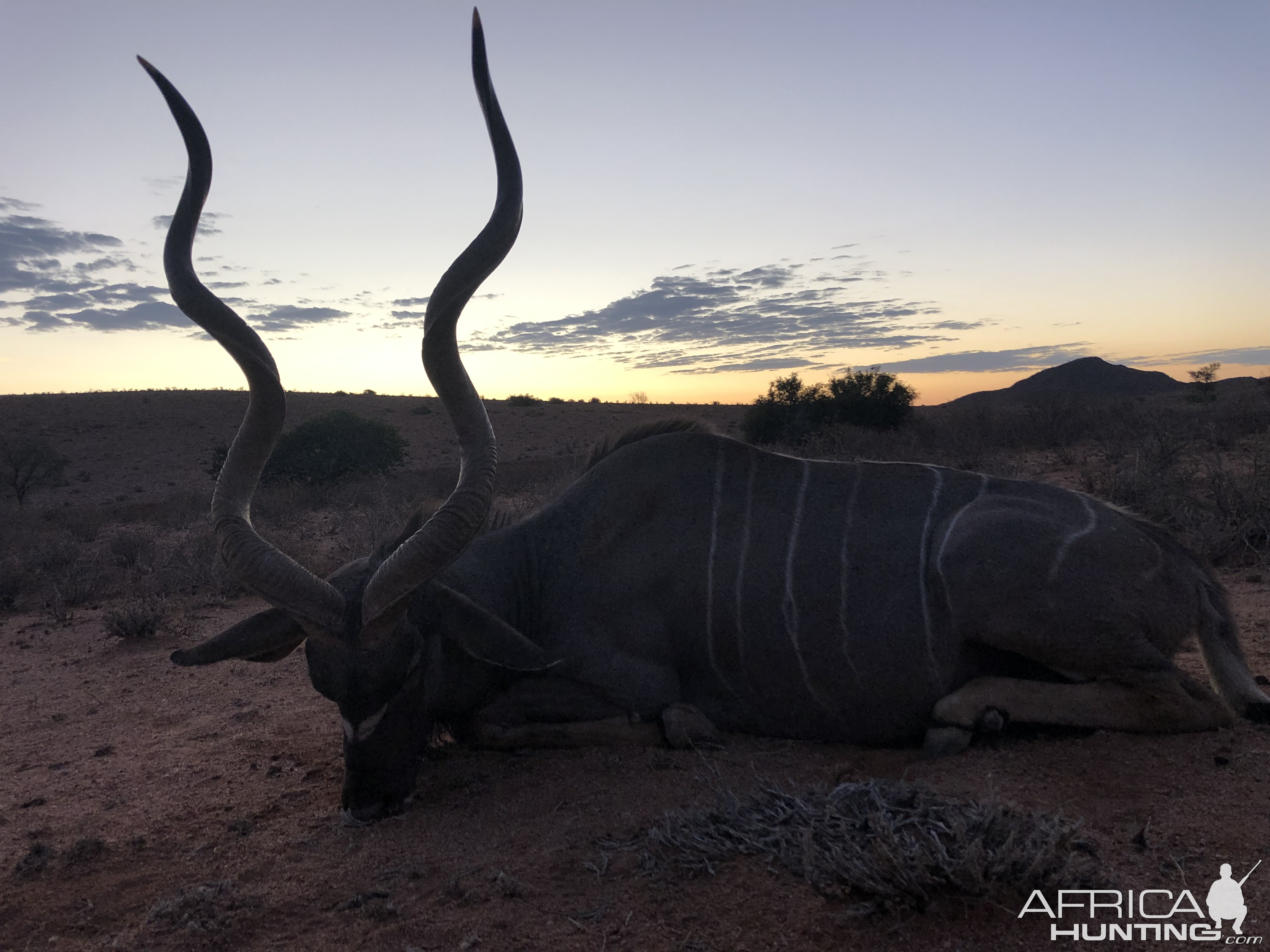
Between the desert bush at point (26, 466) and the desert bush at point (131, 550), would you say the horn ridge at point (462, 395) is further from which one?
the desert bush at point (26, 466)

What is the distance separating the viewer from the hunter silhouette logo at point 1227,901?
2447 millimetres

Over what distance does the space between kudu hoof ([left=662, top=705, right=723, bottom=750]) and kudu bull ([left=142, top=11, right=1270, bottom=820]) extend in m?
0.02

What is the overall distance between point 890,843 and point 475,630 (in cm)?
216

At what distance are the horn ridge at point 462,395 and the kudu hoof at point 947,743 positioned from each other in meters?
2.39

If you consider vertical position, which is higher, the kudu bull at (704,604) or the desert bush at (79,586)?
the kudu bull at (704,604)

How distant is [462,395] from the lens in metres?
4.20

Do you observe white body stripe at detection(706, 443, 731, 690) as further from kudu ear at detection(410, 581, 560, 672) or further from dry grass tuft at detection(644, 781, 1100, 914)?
dry grass tuft at detection(644, 781, 1100, 914)

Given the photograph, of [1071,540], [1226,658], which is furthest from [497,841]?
[1226,658]

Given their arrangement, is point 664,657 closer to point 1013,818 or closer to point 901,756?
point 901,756

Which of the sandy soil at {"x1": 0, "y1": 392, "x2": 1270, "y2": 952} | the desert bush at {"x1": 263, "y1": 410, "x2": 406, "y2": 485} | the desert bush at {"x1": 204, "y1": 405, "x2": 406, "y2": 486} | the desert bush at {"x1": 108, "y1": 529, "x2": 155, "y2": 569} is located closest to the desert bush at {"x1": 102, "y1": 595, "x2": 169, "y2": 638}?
the sandy soil at {"x1": 0, "y1": 392, "x2": 1270, "y2": 952}

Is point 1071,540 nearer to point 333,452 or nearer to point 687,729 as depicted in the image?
point 687,729

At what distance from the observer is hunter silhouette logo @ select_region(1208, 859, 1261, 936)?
96.3 inches

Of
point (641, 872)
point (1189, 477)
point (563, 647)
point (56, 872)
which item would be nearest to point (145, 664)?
point (56, 872)

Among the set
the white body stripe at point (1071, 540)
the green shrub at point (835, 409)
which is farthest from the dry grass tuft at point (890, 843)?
the green shrub at point (835, 409)
